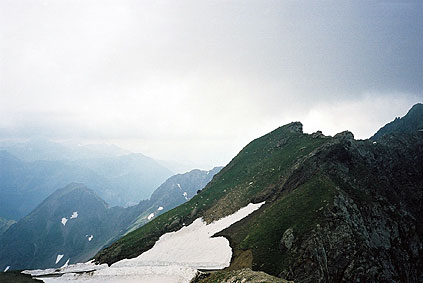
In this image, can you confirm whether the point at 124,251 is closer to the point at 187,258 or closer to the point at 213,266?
the point at 187,258

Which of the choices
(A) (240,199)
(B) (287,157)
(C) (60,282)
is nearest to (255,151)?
(B) (287,157)

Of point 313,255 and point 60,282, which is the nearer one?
point 313,255

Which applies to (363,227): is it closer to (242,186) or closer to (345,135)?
(345,135)

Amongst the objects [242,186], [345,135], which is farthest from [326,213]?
[242,186]

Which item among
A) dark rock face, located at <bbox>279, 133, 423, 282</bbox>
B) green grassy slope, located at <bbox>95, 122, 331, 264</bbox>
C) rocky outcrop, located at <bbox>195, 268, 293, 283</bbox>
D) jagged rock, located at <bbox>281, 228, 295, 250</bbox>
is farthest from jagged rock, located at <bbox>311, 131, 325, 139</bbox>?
rocky outcrop, located at <bbox>195, 268, 293, 283</bbox>

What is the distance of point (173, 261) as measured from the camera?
152 ft

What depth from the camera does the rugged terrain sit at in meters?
34.6

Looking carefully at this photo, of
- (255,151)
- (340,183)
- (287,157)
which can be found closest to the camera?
(340,183)

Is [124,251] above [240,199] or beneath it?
beneath

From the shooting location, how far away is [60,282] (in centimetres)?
4375

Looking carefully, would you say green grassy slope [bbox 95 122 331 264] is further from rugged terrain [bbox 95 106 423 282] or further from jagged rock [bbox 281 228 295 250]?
jagged rock [bbox 281 228 295 250]

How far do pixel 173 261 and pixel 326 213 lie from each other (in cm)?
2820

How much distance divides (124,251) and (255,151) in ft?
190

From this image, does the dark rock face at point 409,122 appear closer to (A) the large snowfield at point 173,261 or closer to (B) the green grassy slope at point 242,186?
(B) the green grassy slope at point 242,186
